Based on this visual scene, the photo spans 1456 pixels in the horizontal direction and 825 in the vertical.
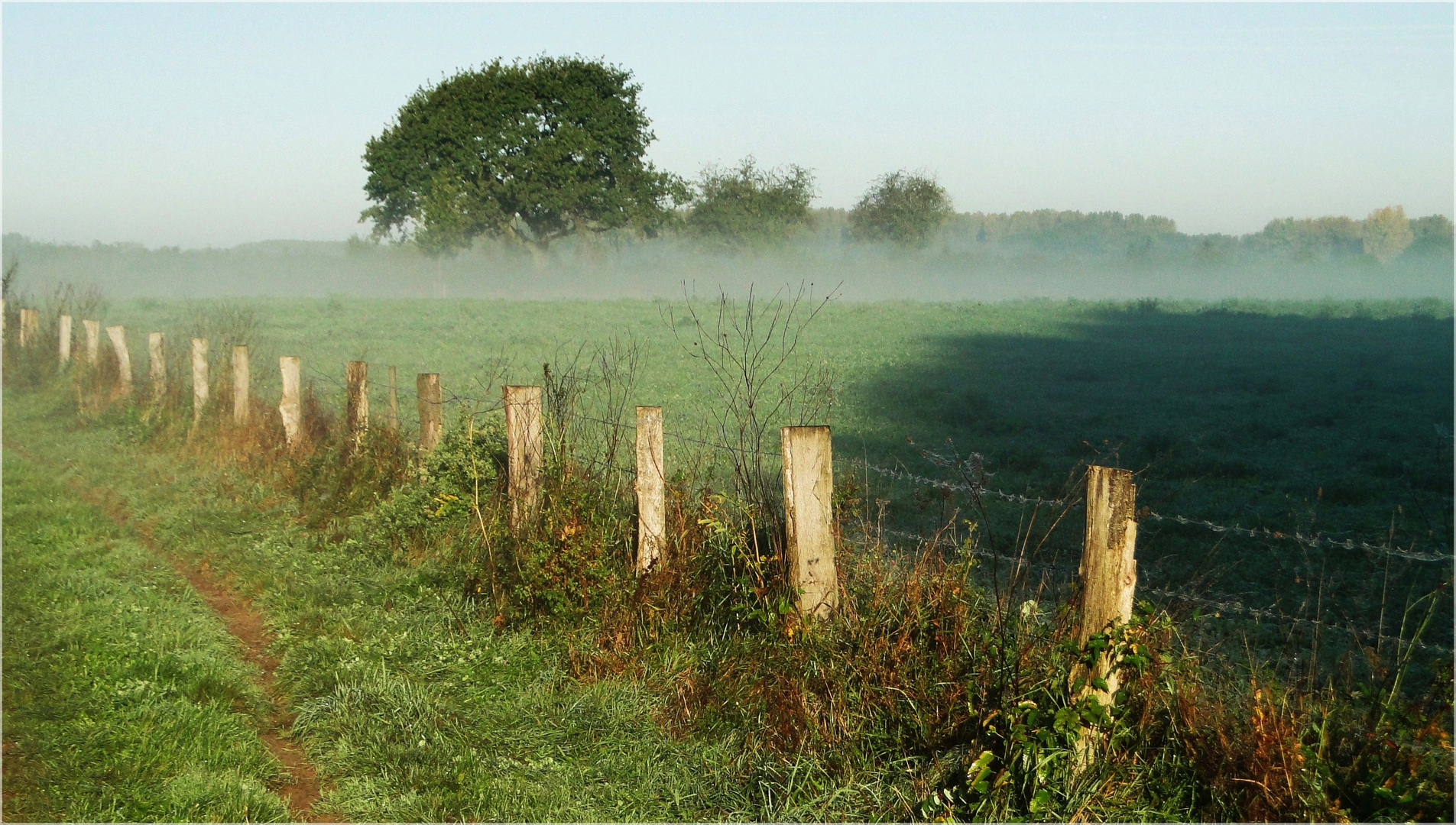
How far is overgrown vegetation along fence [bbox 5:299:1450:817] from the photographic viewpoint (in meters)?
3.73

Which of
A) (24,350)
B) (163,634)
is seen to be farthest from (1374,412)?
(24,350)

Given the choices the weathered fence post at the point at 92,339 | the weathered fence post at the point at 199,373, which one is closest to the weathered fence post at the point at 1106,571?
the weathered fence post at the point at 199,373

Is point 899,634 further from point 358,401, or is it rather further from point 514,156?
point 514,156

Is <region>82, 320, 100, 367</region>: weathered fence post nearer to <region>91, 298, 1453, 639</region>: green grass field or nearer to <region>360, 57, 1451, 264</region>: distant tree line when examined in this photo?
<region>91, 298, 1453, 639</region>: green grass field

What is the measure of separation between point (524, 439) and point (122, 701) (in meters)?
2.87

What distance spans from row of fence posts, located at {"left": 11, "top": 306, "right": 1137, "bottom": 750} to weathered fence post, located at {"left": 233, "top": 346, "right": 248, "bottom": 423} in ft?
0.39

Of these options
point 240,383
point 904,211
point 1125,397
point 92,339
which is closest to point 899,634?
point 240,383

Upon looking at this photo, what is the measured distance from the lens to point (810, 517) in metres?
5.16

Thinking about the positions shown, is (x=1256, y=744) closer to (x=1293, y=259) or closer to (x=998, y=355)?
(x=998, y=355)

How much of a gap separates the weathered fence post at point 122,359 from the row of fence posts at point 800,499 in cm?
511

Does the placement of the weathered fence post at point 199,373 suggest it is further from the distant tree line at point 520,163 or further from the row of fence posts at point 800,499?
the distant tree line at point 520,163

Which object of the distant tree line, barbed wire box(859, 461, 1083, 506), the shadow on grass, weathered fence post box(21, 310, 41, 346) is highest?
the distant tree line

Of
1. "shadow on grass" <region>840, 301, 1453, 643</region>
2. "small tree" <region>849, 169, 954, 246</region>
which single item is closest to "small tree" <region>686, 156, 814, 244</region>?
"small tree" <region>849, 169, 954, 246</region>

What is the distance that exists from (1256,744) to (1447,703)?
1.97ft
